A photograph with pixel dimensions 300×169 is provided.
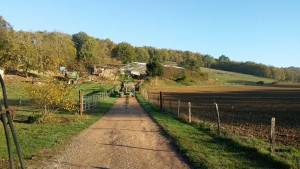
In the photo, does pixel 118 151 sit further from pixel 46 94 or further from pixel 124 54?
pixel 124 54

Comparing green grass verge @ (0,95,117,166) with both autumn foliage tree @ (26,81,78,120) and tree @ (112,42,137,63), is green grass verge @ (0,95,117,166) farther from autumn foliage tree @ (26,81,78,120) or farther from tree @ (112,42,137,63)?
tree @ (112,42,137,63)

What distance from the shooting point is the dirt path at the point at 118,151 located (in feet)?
30.9

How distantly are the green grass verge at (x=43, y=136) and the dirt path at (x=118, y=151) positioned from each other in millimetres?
510

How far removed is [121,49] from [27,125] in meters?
139

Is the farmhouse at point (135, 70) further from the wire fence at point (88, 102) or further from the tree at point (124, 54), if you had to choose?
the wire fence at point (88, 102)

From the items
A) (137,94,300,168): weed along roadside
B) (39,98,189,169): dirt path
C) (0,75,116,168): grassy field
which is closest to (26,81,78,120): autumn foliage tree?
(0,75,116,168): grassy field

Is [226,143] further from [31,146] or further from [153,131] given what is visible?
[31,146]

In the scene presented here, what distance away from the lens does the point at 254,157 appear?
1019cm

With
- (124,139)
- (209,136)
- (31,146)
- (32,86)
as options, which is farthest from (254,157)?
(32,86)

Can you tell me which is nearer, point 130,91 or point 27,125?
point 27,125

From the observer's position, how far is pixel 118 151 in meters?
11.1

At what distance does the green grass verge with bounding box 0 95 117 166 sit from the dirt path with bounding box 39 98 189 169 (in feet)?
1.67

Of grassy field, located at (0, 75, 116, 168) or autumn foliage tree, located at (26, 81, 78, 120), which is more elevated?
autumn foliage tree, located at (26, 81, 78, 120)

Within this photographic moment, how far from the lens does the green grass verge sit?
10.6 m
